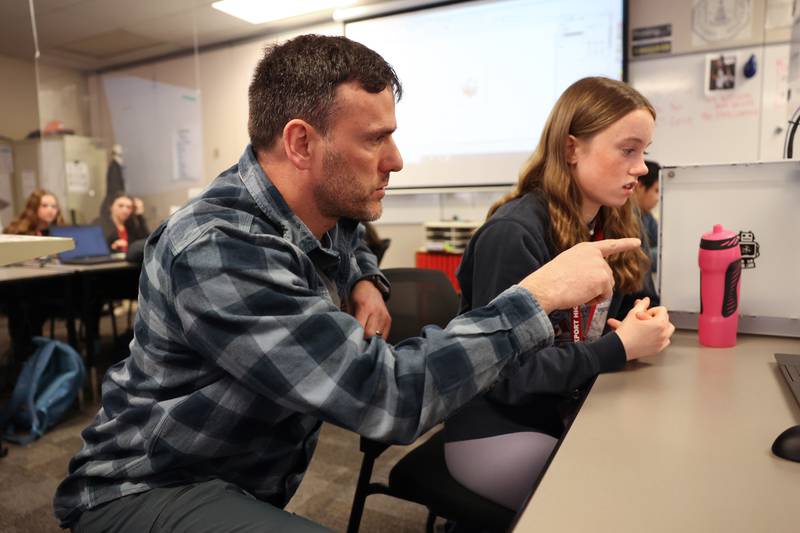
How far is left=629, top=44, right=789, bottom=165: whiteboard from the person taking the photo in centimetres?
323

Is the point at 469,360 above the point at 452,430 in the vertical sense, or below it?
above

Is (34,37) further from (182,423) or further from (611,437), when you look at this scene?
(611,437)

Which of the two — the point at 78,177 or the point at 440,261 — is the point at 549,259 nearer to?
the point at 440,261

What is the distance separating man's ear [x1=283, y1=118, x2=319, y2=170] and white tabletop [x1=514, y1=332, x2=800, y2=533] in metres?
0.52

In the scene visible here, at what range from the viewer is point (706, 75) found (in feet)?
11.1

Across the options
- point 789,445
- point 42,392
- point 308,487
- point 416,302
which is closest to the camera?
point 789,445

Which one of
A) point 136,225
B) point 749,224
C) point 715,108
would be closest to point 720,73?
point 715,108

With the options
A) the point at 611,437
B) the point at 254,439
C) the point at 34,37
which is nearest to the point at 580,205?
the point at 611,437

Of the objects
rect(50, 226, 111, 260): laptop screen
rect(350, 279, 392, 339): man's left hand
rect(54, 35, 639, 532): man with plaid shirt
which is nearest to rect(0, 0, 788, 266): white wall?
rect(50, 226, 111, 260): laptop screen

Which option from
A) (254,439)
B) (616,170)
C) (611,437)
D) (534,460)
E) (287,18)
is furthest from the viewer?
(287,18)

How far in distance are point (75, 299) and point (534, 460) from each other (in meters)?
2.77

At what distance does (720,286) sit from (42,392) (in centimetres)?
284

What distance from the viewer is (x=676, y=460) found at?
0.60 meters

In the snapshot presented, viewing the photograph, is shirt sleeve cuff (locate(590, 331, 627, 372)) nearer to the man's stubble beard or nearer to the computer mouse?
the computer mouse
